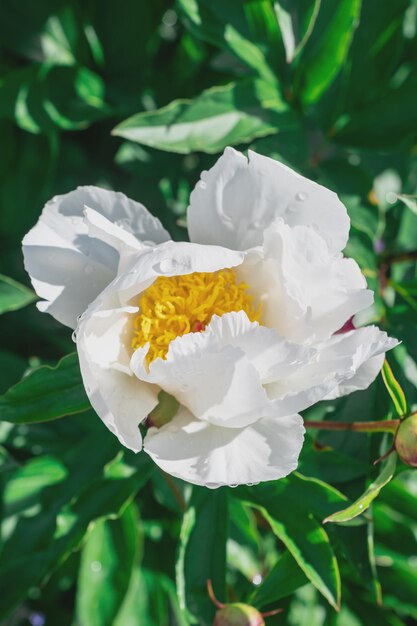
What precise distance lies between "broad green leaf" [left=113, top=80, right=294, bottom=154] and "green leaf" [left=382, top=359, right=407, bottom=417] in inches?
16.3

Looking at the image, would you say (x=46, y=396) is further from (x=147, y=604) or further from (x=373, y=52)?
(x=373, y=52)

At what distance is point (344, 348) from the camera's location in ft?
2.68

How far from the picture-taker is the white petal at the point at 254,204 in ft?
2.77

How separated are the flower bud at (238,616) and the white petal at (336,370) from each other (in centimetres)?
26

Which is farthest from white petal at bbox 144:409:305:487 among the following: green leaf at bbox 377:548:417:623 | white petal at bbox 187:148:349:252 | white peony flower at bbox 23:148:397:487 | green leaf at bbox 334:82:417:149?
green leaf at bbox 334:82:417:149

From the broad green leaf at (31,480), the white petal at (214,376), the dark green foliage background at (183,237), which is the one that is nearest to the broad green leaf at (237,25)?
the dark green foliage background at (183,237)

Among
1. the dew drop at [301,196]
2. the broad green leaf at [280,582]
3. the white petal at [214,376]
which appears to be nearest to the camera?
the white petal at [214,376]

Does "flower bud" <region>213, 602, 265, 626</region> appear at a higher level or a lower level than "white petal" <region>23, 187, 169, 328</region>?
lower

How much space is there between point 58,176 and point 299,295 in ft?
2.77

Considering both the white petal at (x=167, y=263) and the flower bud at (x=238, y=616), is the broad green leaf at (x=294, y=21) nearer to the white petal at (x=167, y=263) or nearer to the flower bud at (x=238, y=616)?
the white petal at (x=167, y=263)

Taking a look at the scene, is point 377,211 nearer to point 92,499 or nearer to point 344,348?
point 344,348

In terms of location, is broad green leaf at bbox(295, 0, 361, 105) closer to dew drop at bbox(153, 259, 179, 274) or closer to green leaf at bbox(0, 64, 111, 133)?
green leaf at bbox(0, 64, 111, 133)

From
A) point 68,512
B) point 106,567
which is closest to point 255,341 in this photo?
point 68,512

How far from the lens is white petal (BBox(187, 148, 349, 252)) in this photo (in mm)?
845
